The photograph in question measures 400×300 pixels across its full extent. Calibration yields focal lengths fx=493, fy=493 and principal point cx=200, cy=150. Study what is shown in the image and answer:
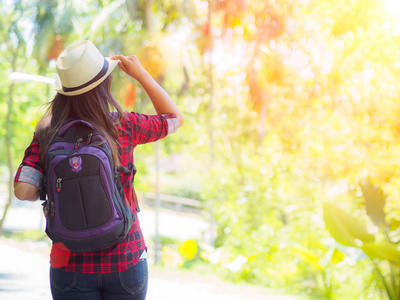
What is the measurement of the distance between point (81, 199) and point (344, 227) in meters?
2.81

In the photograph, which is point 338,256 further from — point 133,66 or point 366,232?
point 133,66

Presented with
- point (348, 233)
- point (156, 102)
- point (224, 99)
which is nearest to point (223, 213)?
point (348, 233)

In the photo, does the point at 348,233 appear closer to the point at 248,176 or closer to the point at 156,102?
the point at 156,102

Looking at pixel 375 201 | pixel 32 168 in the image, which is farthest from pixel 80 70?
pixel 375 201

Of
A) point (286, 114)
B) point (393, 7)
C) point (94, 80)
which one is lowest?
point (94, 80)

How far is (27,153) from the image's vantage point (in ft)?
4.78

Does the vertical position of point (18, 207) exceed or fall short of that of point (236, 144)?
it falls short

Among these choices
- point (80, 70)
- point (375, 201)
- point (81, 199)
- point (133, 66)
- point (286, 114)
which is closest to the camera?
point (81, 199)

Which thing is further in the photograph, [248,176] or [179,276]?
[248,176]

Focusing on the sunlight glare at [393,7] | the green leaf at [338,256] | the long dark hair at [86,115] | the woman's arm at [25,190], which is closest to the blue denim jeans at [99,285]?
the woman's arm at [25,190]

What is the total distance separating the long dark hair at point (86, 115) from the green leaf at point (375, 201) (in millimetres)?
2976

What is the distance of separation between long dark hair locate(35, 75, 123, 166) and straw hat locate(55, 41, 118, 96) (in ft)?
0.10

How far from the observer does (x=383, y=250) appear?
3.41m

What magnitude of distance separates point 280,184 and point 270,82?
2606mm
